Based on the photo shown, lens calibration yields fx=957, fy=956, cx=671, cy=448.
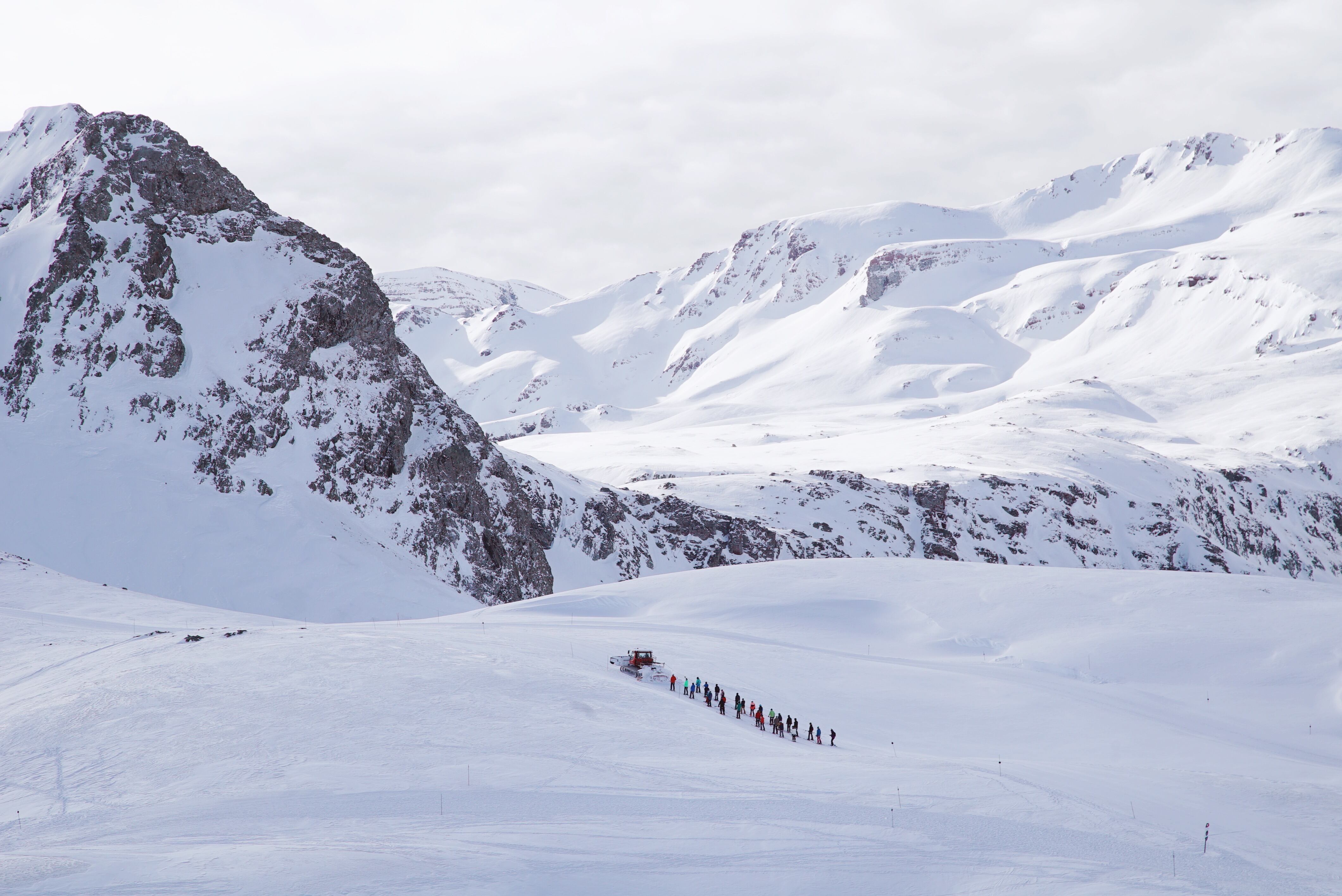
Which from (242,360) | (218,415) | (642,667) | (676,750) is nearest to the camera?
(676,750)

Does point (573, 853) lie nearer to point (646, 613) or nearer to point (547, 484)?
point (646, 613)

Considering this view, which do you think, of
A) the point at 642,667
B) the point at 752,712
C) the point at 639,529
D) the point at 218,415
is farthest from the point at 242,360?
the point at 752,712

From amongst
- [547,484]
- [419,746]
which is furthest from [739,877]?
[547,484]

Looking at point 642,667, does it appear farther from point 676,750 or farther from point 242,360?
point 242,360

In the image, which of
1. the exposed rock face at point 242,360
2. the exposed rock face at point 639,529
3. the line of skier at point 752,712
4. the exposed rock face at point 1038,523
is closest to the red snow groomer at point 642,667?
the line of skier at point 752,712

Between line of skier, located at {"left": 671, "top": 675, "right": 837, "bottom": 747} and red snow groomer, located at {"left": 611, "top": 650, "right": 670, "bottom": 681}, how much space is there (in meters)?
0.67

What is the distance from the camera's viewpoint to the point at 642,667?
32.6 meters

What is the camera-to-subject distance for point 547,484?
8419 cm

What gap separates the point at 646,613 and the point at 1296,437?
132100 mm

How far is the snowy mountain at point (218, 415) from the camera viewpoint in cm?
5659

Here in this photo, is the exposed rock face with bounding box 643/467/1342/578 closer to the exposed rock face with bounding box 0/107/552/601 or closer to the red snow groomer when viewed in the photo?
the exposed rock face with bounding box 0/107/552/601

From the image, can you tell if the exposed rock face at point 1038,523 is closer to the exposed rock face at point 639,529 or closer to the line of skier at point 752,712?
the exposed rock face at point 639,529

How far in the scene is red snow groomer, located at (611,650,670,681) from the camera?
3228 cm

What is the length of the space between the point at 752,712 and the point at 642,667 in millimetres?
4464
